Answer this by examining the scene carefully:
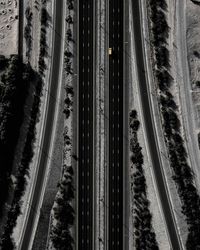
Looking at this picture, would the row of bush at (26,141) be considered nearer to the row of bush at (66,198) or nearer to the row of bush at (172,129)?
the row of bush at (66,198)

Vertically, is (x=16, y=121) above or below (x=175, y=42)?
below

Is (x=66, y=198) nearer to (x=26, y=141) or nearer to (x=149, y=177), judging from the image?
(x=26, y=141)

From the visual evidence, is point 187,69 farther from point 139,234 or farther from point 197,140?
point 139,234

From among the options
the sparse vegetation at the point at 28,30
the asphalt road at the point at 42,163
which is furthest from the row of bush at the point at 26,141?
the sparse vegetation at the point at 28,30

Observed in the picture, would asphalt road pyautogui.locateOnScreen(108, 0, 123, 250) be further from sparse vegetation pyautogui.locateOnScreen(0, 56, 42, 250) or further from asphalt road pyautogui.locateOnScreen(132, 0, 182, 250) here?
sparse vegetation pyautogui.locateOnScreen(0, 56, 42, 250)

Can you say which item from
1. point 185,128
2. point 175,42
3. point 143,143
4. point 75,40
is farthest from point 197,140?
point 75,40

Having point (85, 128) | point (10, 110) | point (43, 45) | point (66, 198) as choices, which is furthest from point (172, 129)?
point (10, 110)

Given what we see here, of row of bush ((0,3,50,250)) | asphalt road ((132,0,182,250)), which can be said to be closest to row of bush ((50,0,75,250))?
row of bush ((0,3,50,250))

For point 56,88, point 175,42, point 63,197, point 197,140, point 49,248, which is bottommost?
point 49,248
